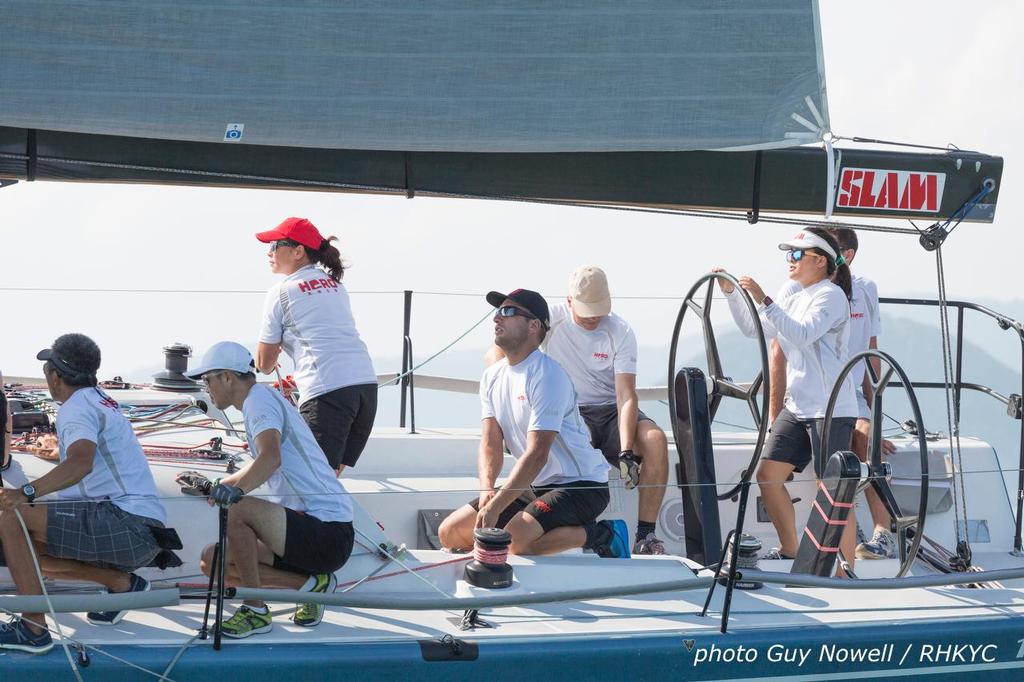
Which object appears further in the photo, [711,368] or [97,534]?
[711,368]

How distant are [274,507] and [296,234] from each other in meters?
1.06

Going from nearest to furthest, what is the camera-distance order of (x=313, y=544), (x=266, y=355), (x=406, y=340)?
(x=313, y=544), (x=266, y=355), (x=406, y=340)

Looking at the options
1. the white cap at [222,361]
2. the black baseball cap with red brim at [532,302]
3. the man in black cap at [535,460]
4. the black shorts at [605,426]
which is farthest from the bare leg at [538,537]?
the white cap at [222,361]

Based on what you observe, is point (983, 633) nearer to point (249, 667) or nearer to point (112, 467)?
point (249, 667)

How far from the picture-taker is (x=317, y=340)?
372cm

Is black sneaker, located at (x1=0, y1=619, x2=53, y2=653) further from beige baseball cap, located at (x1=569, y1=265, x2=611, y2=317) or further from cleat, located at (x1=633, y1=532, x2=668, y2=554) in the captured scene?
beige baseball cap, located at (x1=569, y1=265, x2=611, y2=317)

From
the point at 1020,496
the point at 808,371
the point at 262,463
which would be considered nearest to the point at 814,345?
the point at 808,371

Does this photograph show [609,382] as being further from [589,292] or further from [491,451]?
[491,451]

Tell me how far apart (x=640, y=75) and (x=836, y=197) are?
2.36 ft

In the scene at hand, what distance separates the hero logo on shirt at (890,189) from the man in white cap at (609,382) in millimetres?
885

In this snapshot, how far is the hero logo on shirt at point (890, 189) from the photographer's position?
12.4 ft

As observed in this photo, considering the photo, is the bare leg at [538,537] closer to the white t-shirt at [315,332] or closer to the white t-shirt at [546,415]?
the white t-shirt at [546,415]

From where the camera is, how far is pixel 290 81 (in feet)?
11.1

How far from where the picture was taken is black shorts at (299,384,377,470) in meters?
3.70
